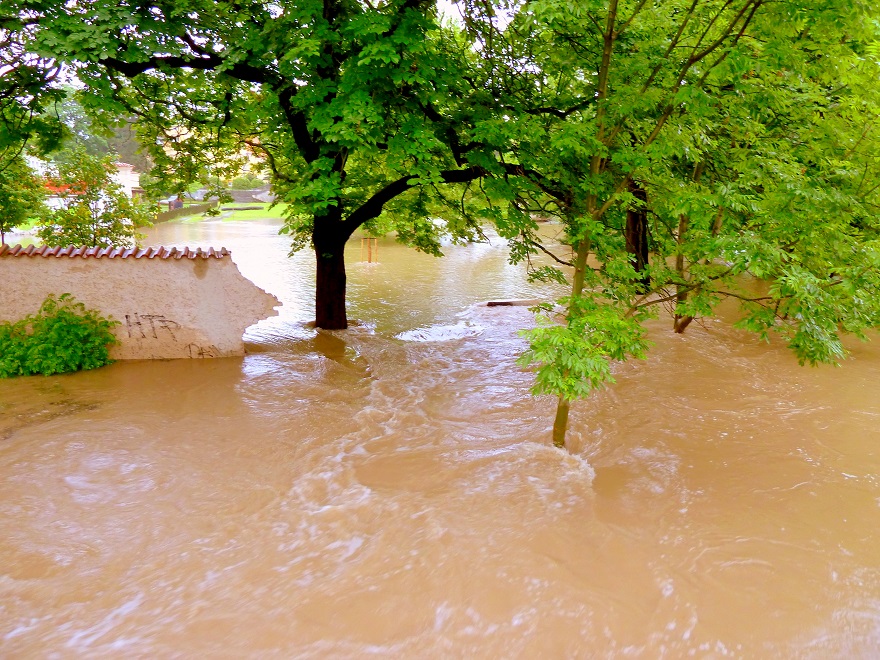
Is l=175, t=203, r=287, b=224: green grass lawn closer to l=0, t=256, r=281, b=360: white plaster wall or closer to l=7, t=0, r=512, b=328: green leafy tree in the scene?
l=7, t=0, r=512, b=328: green leafy tree

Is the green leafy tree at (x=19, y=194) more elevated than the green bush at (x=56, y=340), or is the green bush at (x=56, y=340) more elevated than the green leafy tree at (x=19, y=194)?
the green leafy tree at (x=19, y=194)

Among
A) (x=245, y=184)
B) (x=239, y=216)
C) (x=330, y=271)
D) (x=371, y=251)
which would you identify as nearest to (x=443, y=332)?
(x=330, y=271)

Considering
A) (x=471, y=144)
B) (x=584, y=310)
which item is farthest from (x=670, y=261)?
(x=584, y=310)

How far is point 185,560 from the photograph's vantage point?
4645 mm

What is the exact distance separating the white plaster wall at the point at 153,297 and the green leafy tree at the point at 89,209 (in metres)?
3.70

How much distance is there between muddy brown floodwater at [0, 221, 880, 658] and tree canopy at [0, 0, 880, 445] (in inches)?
56.8

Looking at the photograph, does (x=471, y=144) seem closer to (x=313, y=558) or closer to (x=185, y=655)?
(x=313, y=558)

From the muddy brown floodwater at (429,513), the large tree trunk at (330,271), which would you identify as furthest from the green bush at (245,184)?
the muddy brown floodwater at (429,513)

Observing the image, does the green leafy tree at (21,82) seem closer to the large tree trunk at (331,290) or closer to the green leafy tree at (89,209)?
the green leafy tree at (89,209)

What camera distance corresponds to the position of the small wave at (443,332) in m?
11.0

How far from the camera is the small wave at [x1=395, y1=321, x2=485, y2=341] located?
36.1 feet

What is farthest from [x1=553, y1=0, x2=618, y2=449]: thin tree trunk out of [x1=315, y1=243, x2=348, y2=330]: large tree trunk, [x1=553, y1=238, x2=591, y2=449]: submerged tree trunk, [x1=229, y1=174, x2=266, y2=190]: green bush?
[x1=229, y1=174, x2=266, y2=190]: green bush

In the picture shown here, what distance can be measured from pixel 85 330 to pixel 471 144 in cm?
601

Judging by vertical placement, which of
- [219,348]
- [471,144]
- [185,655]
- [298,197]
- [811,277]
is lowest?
[185,655]
